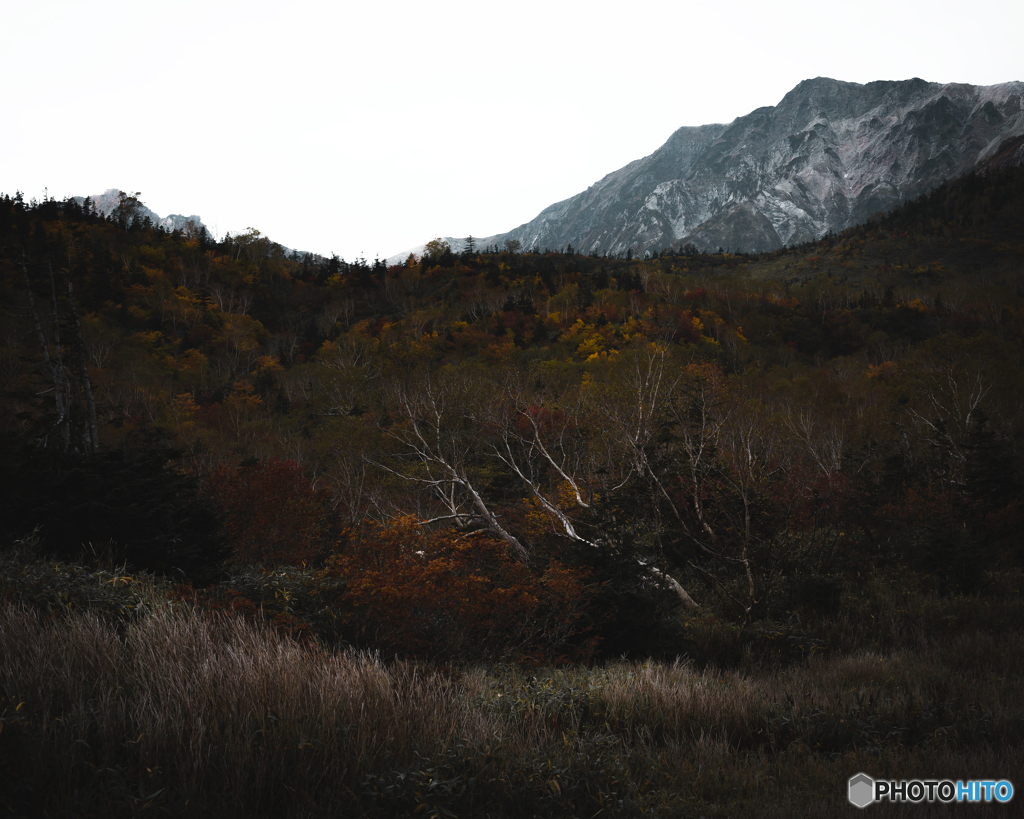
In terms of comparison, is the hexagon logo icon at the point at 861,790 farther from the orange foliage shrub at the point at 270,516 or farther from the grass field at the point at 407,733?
the orange foliage shrub at the point at 270,516

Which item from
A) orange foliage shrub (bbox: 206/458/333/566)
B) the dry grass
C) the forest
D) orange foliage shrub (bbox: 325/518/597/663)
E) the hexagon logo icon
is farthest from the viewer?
orange foliage shrub (bbox: 206/458/333/566)

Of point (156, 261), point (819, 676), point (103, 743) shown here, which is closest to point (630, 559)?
point (819, 676)

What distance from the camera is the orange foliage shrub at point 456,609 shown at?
8156 millimetres

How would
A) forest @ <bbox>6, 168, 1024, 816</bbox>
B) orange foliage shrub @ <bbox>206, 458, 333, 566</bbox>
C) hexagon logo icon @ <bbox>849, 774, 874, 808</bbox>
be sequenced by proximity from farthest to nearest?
orange foliage shrub @ <bbox>206, 458, 333, 566</bbox> → hexagon logo icon @ <bbox>849, 774, 874, 808</bbox> → forest @ <bbox>6, 168, 1024, 816</bbox>

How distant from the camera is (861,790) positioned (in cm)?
371

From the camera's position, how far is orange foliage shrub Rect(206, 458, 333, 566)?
22005mm

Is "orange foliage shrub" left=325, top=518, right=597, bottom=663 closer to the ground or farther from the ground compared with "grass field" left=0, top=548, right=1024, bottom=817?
closer to the ground

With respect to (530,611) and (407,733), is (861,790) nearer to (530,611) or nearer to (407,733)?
(407,733)

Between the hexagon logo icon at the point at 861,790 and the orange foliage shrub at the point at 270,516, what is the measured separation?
2070 cm

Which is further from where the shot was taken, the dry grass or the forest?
the forest

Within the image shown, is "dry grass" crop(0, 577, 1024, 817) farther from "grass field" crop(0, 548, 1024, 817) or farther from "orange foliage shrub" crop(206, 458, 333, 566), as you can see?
"orange foliage shrub" crop(206, 458, 333, 566)

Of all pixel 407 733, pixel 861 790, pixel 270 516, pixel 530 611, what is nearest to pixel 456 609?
pixel 530 611

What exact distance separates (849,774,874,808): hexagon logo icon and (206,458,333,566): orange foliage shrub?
67.9 ft

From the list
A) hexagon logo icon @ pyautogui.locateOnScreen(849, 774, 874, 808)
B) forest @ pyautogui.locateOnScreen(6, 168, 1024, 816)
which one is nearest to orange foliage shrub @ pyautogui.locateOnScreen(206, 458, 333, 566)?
forest @ pyautogui.locateOnScreen(6, 168, 1024, 816)
